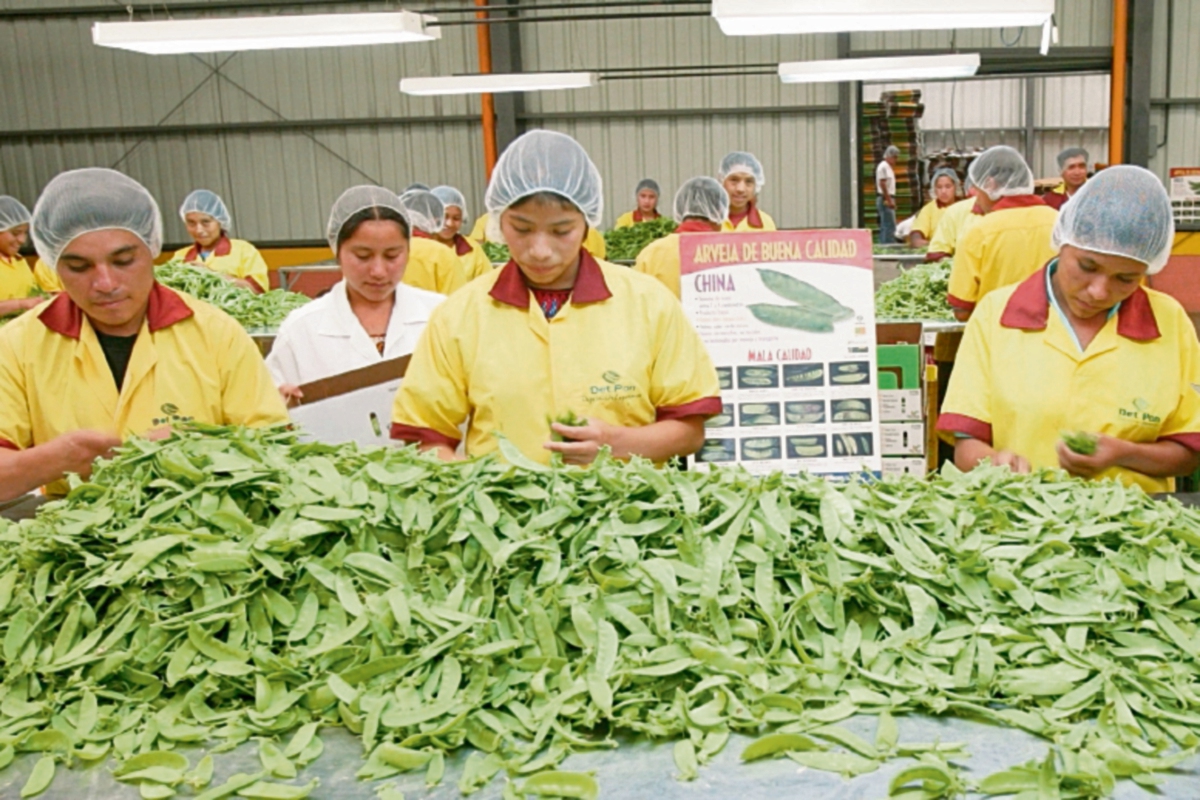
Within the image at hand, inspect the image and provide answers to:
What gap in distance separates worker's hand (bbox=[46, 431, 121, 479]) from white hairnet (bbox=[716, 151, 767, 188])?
5085 mm

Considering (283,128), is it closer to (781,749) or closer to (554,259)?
(554,259)

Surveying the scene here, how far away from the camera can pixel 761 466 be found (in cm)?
330

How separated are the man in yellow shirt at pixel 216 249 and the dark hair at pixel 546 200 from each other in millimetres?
4391

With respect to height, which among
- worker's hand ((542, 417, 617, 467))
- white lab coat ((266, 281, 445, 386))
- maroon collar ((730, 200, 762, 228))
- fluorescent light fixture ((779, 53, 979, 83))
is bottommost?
worker's hand ((542, 417, 617, 467))

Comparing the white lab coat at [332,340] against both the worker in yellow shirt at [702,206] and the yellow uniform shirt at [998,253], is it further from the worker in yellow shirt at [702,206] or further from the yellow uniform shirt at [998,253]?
the yellow uniform shirt at [998,253]

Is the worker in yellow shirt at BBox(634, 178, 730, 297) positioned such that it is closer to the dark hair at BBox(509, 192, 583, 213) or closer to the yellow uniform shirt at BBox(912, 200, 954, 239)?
the dark hair at BBox(509, 192, 583, 213)

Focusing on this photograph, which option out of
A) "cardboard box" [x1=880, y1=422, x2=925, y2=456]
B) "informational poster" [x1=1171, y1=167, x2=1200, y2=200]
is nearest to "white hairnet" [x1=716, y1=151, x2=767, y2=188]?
"cardboard box" [x1=880, y1=422, x2=925, y2=456]

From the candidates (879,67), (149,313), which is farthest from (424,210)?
(149,313)

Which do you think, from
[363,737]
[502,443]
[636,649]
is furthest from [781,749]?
[502,443]

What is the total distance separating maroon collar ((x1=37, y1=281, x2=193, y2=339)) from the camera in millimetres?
2361

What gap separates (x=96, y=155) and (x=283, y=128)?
7.48 feet

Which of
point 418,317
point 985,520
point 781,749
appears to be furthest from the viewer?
point 418,317

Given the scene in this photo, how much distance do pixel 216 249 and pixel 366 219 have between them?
3899mm

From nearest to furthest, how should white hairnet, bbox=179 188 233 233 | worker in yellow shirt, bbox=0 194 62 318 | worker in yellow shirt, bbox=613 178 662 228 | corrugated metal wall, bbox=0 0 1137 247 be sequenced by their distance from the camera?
worker in yellow shirt, bbox=0 194 62 318, white hairnet, bbox=179 188 233 233, worker in yellow shirt, bbox=613 178 662 228, corrugated metal wall, bbox=0 0 1137 247
